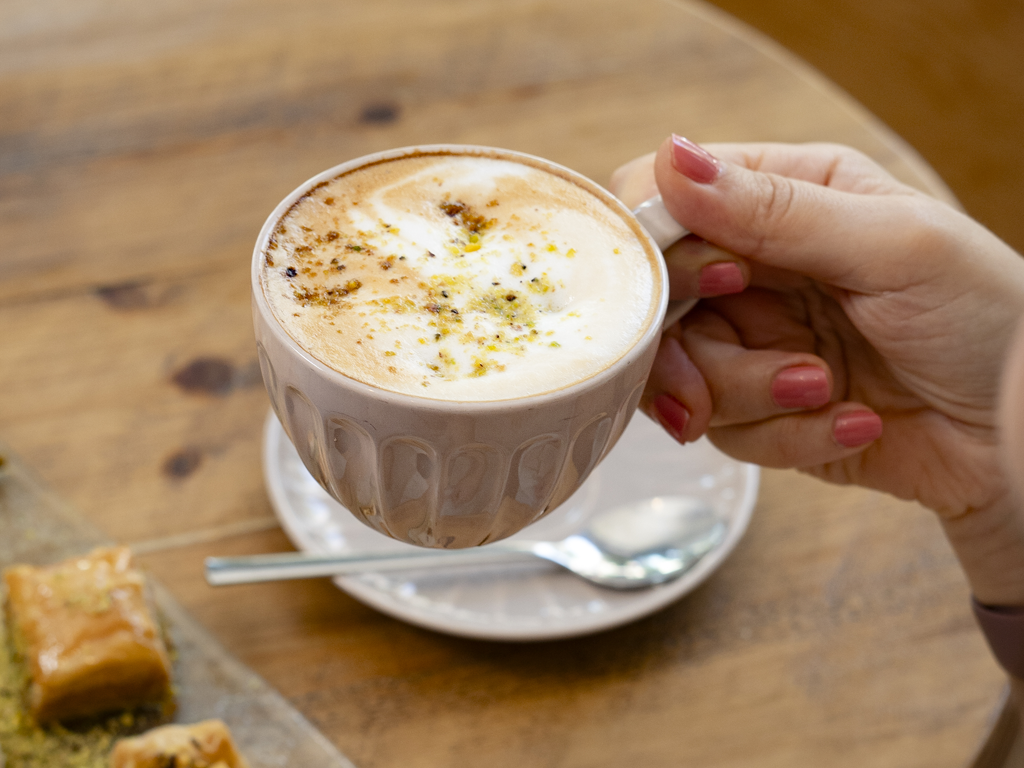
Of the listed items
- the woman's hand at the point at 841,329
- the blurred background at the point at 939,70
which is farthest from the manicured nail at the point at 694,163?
the blurred background at the point at 939,70

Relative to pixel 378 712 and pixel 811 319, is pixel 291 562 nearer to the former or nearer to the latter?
pixel 378 712

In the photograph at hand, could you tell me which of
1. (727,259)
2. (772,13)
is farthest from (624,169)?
(772,13)

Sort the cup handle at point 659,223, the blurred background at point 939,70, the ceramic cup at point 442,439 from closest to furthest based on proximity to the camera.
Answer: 1. the ceramic cup at point 442,439
2. the cup handle at point 659,223
3. the blurred background at point 939,70

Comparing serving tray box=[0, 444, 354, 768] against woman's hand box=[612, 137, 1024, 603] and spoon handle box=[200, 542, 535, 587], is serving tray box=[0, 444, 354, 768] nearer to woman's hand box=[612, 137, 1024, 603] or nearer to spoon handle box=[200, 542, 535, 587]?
spoon handle box=[200, 542, 535, 587]

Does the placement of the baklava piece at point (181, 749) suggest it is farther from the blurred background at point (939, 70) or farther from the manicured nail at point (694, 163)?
the blurred background at point (939, 70)

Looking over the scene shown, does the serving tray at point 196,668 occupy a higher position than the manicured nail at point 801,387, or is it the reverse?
the manicured nail at point 801,387
